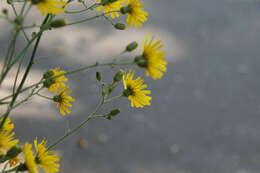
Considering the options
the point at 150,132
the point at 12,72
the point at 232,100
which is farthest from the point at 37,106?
the point at 232,100

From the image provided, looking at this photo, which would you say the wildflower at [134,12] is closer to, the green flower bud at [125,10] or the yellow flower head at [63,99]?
the green flower bud at [125,10]

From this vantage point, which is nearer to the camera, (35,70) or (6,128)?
(6,128)

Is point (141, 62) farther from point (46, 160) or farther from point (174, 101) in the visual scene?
point (174, 101)

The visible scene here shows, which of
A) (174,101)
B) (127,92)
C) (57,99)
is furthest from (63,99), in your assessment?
(174,101)

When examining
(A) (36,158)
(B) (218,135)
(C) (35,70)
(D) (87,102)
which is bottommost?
(A) (36,158)

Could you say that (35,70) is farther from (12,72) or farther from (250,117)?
(250,117)

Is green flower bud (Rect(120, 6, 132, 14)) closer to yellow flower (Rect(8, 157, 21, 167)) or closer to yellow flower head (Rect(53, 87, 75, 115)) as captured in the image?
yellow flower head (Rect(53, 87, 75, 115))
